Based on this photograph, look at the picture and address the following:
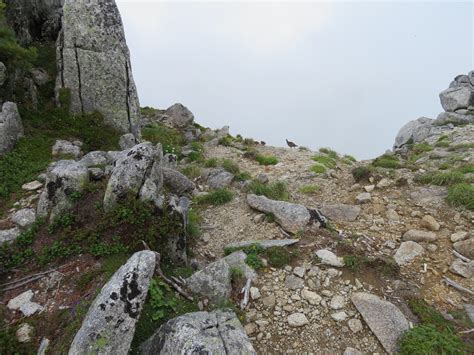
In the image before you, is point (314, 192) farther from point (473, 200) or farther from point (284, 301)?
point (284, 301)

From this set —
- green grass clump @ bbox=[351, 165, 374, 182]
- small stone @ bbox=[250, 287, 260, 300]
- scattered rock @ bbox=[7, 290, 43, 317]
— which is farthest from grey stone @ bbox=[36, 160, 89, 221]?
green grass clump @ bbox=[351, 165, 374, 182]

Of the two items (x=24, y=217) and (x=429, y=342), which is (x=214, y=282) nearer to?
(x=429, y=342)

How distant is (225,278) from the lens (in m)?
7.64

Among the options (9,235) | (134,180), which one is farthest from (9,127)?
(134,180)

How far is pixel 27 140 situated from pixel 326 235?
1148 centimetres

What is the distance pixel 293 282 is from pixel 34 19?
58.9 ft

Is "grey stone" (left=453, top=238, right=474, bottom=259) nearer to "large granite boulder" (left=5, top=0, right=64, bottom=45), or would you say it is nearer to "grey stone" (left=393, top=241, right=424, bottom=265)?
"grey stone" (left=393, top=241, right=424, bottom=265)

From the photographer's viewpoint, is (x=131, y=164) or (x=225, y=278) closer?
(x=225, y=278)

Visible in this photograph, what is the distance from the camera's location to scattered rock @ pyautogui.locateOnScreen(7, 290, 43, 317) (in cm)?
643

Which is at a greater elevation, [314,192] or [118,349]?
[314,192]

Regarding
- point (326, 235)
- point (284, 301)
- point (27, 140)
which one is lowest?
point (284, 301)

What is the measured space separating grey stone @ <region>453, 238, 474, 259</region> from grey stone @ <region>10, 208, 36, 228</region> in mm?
11914

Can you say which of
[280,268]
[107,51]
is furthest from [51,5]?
[280,268]

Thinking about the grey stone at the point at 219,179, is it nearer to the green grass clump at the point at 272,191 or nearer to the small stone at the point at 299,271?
the green grass clump at the point at 272,191
